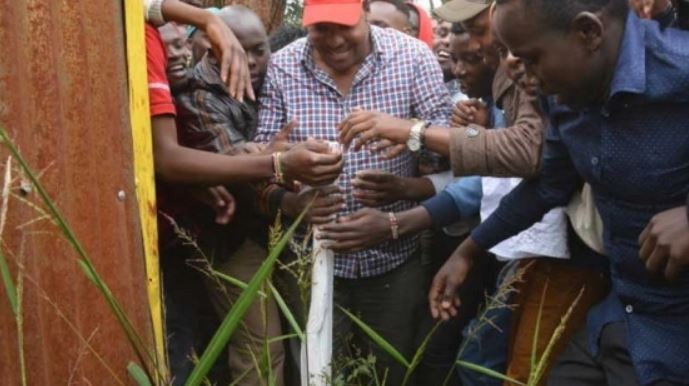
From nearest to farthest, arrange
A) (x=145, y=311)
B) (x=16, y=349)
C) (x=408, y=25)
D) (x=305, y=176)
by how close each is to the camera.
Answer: (x=16, y=349) < (x=145, y=311) < (x=305, y=176) < (x=408, y=25)

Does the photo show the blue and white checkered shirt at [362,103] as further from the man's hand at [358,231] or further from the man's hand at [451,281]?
the man's hand at [451,281]

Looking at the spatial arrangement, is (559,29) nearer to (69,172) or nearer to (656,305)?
(656,305)

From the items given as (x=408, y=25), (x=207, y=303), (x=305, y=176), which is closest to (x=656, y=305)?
(x=305, y=176)

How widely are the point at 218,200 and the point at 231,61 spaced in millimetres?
557

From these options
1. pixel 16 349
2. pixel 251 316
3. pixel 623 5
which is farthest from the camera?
pixel 251 316

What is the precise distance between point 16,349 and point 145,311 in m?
0.35

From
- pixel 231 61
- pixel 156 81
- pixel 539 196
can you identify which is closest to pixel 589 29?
pixel 539 196

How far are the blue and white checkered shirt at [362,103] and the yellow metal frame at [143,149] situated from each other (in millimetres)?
1303

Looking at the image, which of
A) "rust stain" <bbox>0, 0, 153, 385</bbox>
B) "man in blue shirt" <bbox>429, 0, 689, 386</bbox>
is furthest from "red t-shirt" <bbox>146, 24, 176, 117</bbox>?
"man in blue shirt" <bbox>429, 0, 689, 386</bbox>

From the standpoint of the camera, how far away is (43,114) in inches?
85.0

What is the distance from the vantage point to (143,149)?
2641mm

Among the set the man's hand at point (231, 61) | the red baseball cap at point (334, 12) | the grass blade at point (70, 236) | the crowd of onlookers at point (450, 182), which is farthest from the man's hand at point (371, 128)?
the grass blade at point (70, 236)

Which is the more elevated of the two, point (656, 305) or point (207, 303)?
point (656, 305)

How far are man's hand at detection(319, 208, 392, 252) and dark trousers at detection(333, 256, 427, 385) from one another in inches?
12.5
